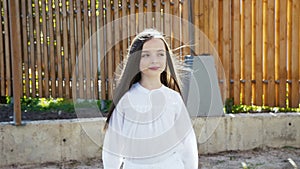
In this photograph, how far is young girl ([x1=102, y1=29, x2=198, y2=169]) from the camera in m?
2.25

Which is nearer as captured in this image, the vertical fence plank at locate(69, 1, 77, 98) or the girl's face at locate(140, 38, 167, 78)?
the girl's face at locate(140, 38, 167, 78)

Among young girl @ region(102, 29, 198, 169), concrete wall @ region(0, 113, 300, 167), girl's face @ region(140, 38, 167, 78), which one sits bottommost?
concrete wall @ region(0, 113, 300, 167)

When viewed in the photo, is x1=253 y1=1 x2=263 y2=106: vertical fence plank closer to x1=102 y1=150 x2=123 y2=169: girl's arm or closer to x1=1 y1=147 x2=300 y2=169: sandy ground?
x1=1 y1=147 x2=300 y2=169: sandy ground

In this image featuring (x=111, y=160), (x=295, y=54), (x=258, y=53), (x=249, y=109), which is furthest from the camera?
(x=249, y=109)

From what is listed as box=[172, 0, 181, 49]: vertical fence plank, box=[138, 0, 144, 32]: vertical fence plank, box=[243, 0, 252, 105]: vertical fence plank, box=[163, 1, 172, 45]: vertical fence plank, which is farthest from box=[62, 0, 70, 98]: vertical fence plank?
box=[243, 0, 252, 105]: vertical fence plank

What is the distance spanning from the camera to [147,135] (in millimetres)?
2234

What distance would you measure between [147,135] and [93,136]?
2.89 metres

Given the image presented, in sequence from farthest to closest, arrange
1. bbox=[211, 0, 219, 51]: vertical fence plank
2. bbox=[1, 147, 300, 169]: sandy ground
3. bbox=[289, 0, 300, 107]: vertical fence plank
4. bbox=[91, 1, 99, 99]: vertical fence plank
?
bbox=[91, 1, 99, 99]: vertical fence plank
bbox=[211, 0, 219, 51]: vertical fence plank
bbox=[289, 0, 300, 107]: vertical fence plank
bbox=[1, 147, 300, 169]: sandy ground

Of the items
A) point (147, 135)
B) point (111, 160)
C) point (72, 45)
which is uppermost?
point (72, 45)

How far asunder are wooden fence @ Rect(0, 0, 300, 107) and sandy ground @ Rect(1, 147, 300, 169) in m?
0.86

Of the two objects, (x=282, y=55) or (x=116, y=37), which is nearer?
(x=282, y=55)

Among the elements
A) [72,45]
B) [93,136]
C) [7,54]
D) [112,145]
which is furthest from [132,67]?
[7,54]

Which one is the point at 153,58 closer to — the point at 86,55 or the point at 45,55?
the point at 86,55

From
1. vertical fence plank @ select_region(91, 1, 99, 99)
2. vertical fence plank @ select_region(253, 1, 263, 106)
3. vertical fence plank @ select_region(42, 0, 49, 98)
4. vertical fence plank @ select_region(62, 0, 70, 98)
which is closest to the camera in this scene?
vertical fence plank @ select_region(253, 1, 263, 106)
